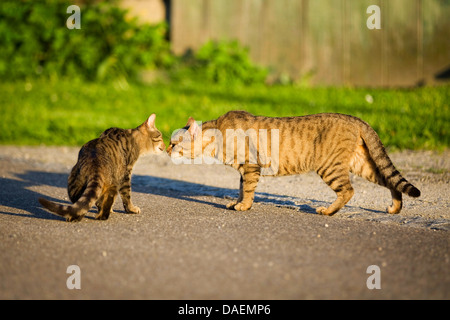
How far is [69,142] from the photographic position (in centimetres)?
936

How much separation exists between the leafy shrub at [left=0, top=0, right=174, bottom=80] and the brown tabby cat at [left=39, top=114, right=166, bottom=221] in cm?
738

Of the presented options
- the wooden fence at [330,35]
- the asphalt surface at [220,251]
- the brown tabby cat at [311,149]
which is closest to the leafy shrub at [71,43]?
the wooden fence at [330,35]

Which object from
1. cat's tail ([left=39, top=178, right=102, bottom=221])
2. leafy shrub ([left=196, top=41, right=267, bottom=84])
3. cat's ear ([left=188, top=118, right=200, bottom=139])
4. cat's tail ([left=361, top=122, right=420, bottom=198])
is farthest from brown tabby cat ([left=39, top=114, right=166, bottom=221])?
leafy shrub ([left=196, top=41, right=267, bottom=84])

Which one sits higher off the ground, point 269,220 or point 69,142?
point 69,142

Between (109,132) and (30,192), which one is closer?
(109,132)

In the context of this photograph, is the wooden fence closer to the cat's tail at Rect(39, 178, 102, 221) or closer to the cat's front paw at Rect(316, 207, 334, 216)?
the cat's front paw at Rect(316, 207, 334, 216)

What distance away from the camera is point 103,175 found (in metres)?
5.34

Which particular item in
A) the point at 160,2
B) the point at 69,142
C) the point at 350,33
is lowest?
the point at 69,142

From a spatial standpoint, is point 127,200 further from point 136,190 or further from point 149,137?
point 136,190

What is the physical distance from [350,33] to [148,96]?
Result: 454 centimetres

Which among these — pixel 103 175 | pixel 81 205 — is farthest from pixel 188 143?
pixel 81 205

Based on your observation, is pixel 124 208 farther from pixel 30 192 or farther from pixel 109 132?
pixel 30 192
